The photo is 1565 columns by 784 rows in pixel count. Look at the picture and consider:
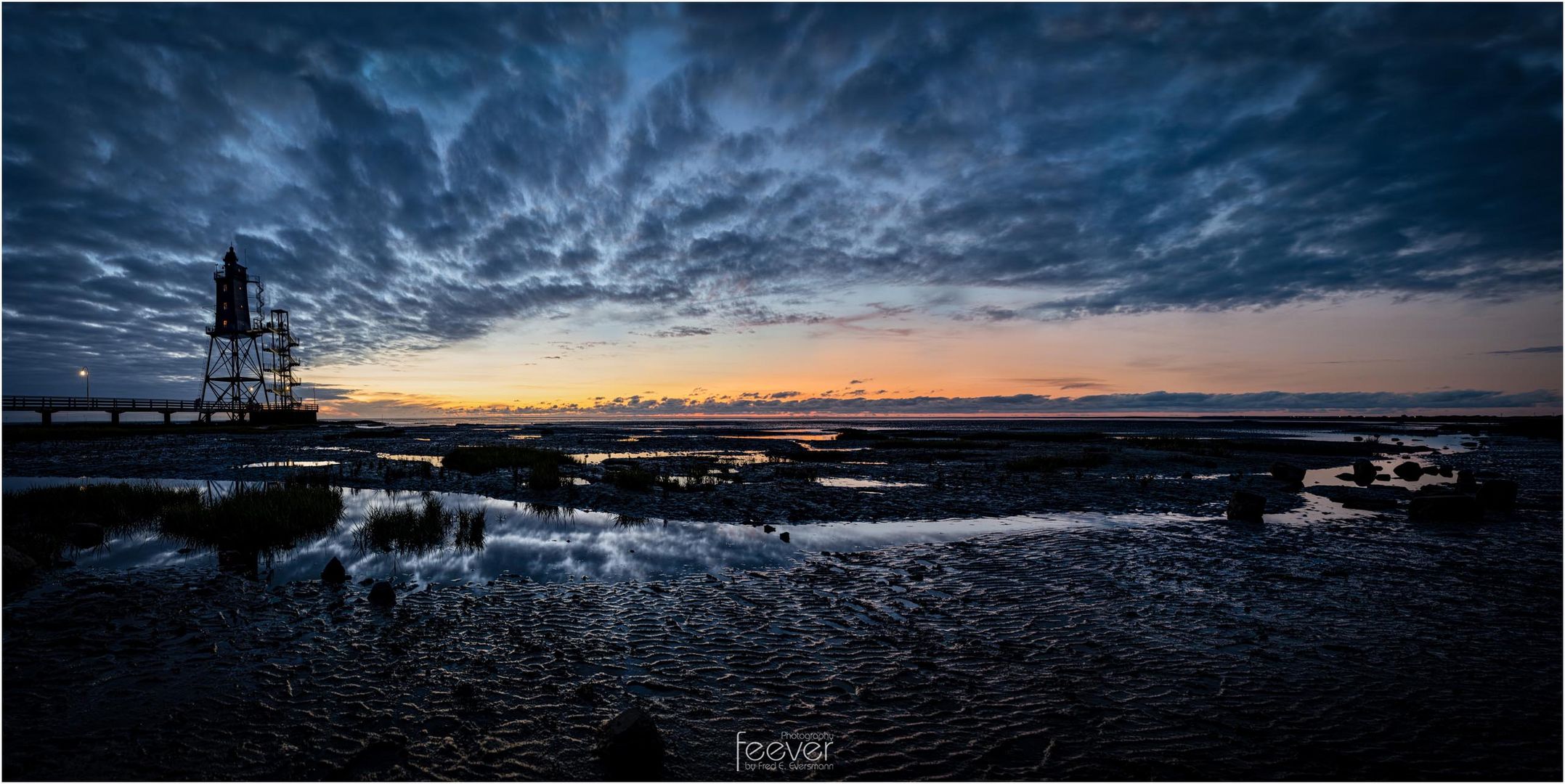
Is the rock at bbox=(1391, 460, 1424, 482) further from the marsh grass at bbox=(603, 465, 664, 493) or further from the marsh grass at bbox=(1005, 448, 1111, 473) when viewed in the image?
the marsh grass at bbox=(603, 465, 664, 493)

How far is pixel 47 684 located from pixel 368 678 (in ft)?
11.0

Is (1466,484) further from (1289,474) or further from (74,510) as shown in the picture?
(74,510)

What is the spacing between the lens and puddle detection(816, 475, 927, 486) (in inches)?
1015

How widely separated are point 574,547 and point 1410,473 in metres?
37.0

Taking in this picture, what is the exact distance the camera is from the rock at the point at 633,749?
538 cm

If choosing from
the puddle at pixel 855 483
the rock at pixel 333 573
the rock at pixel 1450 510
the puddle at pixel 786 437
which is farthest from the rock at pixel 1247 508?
the puddle at pixel 786 437

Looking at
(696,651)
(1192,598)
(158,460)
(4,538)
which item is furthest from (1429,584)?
(158,460)

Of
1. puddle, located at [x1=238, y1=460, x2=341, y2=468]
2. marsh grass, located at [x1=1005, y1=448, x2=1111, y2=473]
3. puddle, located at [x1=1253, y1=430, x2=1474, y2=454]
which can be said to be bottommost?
puddle, located at [x1=1253, y1=430, x2=1474, y2=454]

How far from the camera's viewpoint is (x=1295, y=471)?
26859 millimetres

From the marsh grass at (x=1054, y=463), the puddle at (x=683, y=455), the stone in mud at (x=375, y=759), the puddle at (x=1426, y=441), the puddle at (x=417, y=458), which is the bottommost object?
the puddle at (x=1426, y=441)

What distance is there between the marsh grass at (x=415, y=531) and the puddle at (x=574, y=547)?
0.21 m

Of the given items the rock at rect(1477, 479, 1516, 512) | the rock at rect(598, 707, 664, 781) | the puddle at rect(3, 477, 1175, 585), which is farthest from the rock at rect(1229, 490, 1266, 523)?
the rock at rect(598, 707, 664, 781)

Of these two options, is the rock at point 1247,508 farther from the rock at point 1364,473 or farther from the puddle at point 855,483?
the rock at point 1364,473

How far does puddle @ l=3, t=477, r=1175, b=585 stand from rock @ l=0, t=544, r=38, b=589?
2.50 ft
